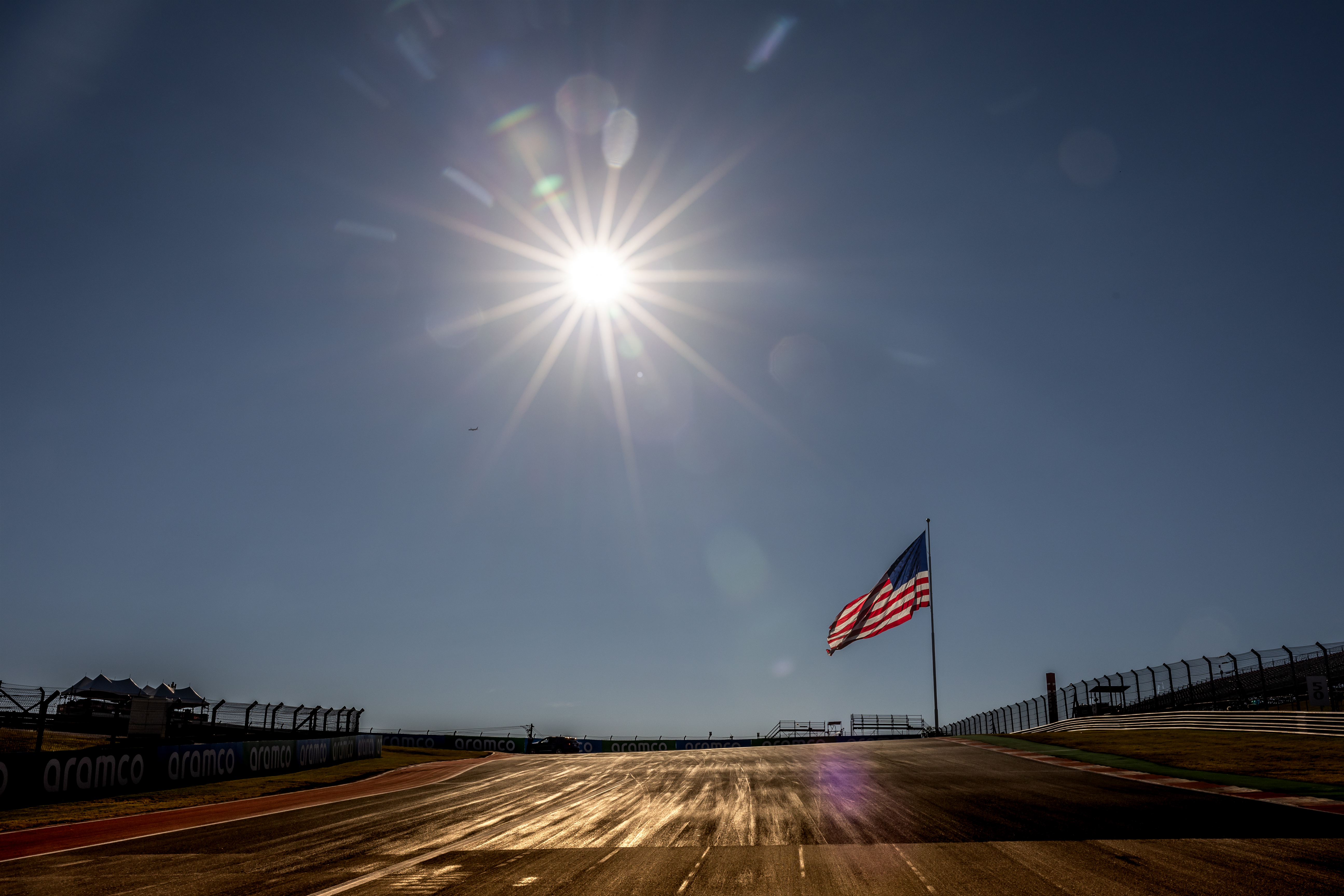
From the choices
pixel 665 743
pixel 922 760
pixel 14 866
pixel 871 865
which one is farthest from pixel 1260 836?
pixel 665 743

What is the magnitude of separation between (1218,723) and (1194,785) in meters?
17.2

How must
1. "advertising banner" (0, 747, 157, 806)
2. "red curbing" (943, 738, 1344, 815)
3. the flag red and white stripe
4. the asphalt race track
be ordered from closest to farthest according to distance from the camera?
the asphalt race track < "red curbing" (943, 738, 1344, 815) < "advertising banner" (0, 747, 157, 806) < the flag red and white stripe

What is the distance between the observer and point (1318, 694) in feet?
103

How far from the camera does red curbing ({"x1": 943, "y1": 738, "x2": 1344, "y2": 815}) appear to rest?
13.4 meters

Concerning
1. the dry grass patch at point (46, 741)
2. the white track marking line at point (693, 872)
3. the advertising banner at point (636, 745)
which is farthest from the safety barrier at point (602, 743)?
the white track marking line at point (693, 872)

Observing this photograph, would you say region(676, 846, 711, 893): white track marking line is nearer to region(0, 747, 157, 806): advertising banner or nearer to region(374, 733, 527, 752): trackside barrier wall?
region(0, 747, 157, 806): advertising banner

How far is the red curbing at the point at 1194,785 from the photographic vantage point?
1338 centimetres

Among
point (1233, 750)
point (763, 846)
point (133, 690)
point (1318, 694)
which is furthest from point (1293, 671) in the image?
point (133, 690)

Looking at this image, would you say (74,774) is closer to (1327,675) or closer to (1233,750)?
(1233,750)

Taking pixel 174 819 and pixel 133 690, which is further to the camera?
pixel 133 690

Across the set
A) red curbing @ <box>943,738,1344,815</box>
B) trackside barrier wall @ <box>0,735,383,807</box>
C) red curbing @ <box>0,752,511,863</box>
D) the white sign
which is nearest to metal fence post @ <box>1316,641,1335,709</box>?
the white sign

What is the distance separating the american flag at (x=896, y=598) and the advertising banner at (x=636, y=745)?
28.3 m

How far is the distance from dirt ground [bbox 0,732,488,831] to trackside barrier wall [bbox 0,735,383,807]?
387 mm

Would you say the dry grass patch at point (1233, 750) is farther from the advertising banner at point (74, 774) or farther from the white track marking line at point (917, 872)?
the advertising banner at point (74, 774)
